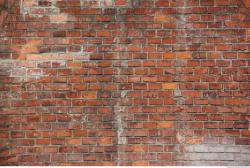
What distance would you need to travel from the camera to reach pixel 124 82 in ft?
10.5

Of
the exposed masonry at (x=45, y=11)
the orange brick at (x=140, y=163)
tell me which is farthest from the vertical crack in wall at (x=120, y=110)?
the exposed masonry at (x=45, y=11)

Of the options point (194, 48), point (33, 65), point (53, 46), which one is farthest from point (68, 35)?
point (194, 48)

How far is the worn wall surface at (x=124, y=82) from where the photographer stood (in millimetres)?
3146

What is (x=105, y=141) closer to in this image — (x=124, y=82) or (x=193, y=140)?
(x=124, y=82)

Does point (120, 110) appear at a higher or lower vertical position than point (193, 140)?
higher

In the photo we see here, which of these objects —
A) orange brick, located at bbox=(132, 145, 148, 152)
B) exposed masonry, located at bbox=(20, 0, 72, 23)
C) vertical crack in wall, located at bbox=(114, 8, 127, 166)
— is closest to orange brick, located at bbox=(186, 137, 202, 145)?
orange brick, located at bbox=(132, 145, 148, 152)

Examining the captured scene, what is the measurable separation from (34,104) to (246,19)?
2244 millimetres

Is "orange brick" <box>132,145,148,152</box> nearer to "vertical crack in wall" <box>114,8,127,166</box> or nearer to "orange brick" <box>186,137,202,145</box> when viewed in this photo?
"vertical crack in wall" <box>114,8,127,166</box>

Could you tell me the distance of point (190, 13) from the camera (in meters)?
3.18

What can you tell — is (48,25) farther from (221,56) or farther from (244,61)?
(244,61)

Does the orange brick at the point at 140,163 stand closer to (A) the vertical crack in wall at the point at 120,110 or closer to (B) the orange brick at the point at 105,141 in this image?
(A) the vertical crack in wall at the point at 120,110

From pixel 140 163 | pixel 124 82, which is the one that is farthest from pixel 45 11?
pixel 140 163

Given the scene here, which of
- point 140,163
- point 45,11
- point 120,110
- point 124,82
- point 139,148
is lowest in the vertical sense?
point 140,163

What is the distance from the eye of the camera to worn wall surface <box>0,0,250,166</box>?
3.15 metres
